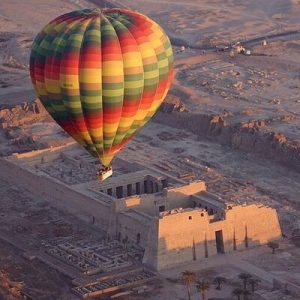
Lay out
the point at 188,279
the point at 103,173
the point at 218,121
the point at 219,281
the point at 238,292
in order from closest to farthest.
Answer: the point at 238,292 → the point at 188,279 → the point at 219,281 → the point at 103,173 → the point at 218,121

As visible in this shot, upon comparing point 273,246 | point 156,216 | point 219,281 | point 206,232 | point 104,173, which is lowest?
point 273,246

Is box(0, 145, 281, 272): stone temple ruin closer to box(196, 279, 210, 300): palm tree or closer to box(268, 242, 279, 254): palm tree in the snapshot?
box(268, 242, 279, 254): palm tree

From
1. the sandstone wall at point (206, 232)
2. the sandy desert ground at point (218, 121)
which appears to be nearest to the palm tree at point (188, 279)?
the sandy desert ground at point (218, 121)

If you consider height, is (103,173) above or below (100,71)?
below

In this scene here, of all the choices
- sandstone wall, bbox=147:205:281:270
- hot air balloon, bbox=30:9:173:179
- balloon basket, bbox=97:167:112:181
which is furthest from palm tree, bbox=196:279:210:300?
hot air balloon, bbox=30:9:173:179

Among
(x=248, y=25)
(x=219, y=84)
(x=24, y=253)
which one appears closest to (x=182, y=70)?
(x=219, y=84)

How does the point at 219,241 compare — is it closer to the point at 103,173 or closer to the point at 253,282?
the point at 253,282

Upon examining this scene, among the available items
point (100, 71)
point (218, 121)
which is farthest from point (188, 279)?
point (218, 121)
